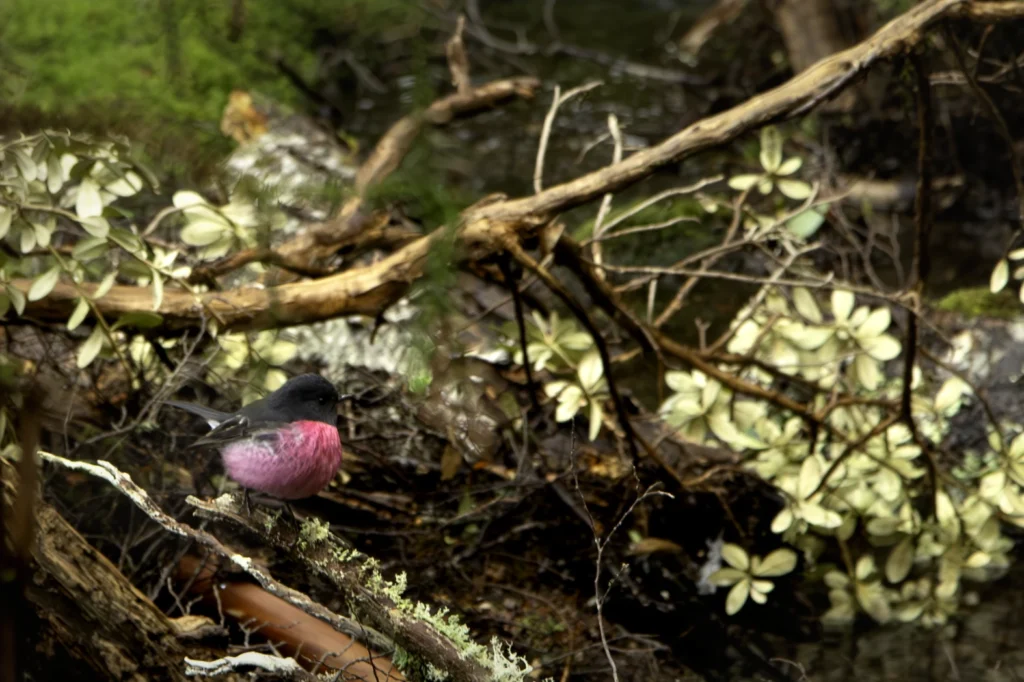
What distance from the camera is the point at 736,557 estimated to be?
10.1 feet

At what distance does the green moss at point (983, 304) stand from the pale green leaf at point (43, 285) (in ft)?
9.87

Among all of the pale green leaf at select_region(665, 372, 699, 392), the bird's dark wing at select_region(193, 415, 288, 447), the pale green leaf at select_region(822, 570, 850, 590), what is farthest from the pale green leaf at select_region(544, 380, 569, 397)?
the bird's dark wing at select_region(193, 415, 288, 447)

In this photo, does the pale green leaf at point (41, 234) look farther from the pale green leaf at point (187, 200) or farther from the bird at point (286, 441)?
the bird at point (286, 441)

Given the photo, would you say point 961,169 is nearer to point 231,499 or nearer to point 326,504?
point 326,504

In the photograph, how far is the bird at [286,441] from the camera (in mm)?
2049

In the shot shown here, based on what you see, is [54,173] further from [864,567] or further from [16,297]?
[864,567]

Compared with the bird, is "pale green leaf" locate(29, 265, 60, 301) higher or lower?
higher

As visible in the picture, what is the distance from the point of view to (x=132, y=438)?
3.15 m

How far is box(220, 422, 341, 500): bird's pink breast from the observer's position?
2045 millimetres

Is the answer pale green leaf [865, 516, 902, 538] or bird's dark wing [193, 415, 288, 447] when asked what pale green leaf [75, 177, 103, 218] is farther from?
pale green leaf [865, 516, 902, 538]

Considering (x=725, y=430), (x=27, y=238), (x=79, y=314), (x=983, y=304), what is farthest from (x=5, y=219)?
(x=983, y=304)

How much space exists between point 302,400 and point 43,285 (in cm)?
94

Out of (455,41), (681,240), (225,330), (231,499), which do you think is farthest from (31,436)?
(681,240)

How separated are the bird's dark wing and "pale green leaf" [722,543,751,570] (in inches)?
60.2
